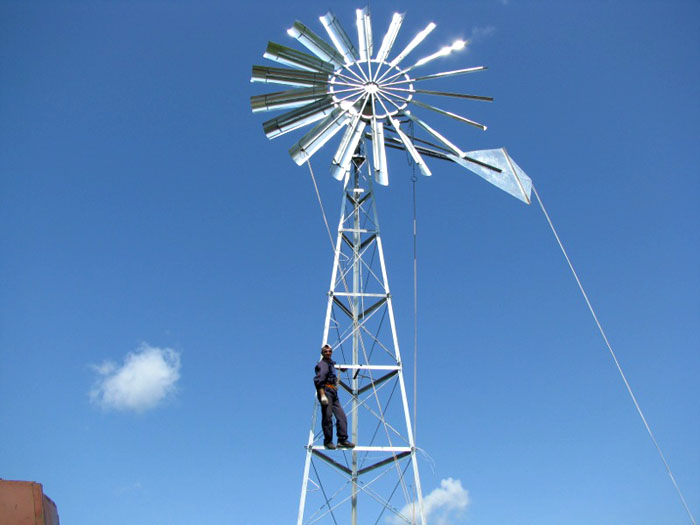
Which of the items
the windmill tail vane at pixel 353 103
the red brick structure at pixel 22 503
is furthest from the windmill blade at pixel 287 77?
the red brick structure at pixel 22 503

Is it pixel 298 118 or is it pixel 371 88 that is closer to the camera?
pixel 298 118

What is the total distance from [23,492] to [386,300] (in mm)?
9651

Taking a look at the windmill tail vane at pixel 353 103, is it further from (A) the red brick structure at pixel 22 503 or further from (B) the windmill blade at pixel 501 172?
(A) the red brick structure at pixel 22 503

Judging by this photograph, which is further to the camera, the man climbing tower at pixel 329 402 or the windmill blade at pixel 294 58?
the windmill blade at pixel 294 58

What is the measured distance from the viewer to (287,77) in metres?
14.5

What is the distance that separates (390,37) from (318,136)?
329 cm

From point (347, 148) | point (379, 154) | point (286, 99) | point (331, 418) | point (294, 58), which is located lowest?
point (331, 418)

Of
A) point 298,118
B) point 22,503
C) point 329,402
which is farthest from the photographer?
point 298,118

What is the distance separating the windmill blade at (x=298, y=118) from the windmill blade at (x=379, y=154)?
1.18 meters

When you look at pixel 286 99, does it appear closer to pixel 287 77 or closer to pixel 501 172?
pixel 287 77

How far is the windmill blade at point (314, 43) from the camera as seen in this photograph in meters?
14.7

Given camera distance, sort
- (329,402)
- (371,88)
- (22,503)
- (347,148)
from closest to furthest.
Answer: (22,503), (329,402), (347,148), (371,88)

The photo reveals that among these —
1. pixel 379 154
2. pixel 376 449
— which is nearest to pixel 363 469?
pixel 376 449

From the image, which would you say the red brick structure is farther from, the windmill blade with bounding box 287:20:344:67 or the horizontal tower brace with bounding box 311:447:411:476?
the windmill blade with bounding box 287:20:344:67
